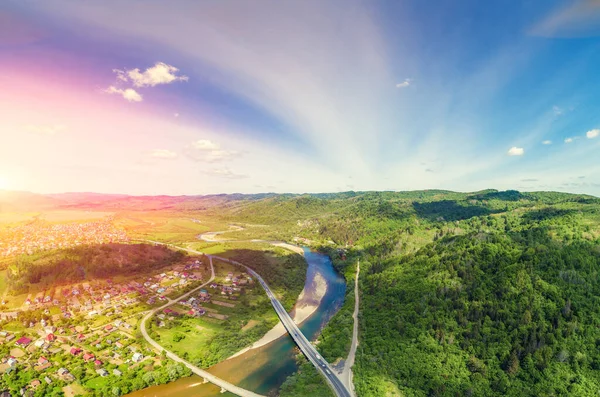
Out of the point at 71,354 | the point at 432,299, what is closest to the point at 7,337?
the point at 71,354

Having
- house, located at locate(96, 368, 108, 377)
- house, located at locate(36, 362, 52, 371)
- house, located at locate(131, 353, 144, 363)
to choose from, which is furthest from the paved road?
house, located at locate(36, 362, 52, 371)

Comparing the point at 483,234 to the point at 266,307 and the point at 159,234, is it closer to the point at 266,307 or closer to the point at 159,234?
the point at 266,307

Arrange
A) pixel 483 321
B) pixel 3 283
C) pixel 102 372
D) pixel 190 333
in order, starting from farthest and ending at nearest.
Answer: pixel 3 283 < pixel 190 333 < pixel 483 321 < pixel 102 372

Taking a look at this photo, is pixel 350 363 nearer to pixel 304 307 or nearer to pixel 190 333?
pixel 304 307

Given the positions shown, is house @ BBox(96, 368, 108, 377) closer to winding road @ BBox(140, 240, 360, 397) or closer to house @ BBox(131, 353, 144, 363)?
house @ BBox(131, 353, 144, 363)

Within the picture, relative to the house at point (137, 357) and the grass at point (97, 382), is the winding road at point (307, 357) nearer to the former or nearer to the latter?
the house at point (137, 357)

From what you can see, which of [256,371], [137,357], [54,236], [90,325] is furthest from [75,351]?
[54,236]

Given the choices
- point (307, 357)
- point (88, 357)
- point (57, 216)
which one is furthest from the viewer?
point (57, 216)
